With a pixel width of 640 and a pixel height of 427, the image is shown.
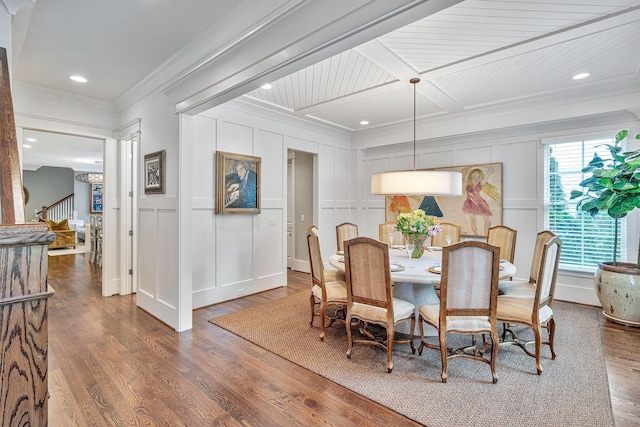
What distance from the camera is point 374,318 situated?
2.61m

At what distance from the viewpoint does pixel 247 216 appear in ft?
14.9

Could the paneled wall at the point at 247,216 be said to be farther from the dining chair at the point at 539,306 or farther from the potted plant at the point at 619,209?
the potted plant at the point at 619,209

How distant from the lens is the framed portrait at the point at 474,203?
479 cm

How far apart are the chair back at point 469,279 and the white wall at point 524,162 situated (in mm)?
2873

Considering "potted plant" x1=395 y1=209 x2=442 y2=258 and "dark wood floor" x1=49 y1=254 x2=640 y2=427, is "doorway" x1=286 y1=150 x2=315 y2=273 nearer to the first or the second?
"potted plant" x1=395 y1=209 x2=442 y2=258

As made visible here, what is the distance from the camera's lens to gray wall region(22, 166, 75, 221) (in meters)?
11.1

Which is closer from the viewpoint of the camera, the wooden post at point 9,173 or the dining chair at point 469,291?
the wooden post at point 9,173

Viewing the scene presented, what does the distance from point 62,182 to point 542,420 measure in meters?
14.8

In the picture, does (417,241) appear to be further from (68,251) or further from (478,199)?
(68,251)

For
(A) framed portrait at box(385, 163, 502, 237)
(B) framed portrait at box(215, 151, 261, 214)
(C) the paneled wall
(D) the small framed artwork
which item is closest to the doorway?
(C) the paneled wall

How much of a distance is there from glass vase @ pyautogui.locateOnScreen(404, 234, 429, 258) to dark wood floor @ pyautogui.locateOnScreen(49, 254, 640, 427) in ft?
5.59

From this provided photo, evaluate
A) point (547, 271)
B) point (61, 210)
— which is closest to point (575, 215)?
point (547, 271)

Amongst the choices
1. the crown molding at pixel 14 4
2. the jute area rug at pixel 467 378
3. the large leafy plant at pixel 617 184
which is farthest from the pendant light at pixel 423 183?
the crown molding at pixel 14 4

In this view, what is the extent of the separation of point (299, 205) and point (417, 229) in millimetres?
3302
